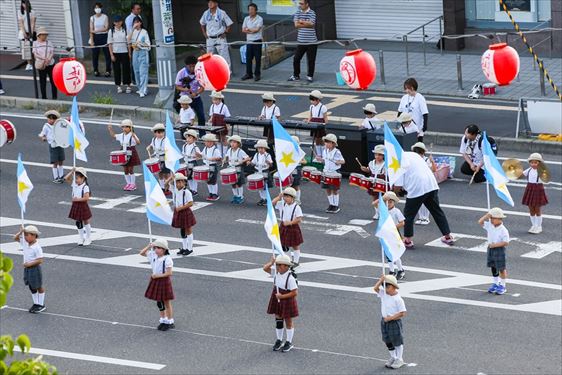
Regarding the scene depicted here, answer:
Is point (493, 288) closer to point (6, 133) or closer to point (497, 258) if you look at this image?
point (497, 258)

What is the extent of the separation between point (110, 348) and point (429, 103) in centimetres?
1386

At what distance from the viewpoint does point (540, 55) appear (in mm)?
32844

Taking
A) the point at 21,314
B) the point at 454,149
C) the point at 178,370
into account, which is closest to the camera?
the point at 178,370

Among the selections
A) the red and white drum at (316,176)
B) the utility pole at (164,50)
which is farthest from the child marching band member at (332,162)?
the utility pole at (164,50)

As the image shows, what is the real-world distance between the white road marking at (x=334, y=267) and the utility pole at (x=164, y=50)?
25.6ft

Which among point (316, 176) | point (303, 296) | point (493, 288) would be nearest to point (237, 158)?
point (316, 176)

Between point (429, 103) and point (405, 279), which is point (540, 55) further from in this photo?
point (405, 279)

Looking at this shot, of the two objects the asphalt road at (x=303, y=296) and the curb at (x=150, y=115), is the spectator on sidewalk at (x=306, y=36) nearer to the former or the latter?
the curb at (x=150, y=115)

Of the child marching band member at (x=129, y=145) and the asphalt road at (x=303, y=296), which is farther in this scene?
the child marching band member at (x=129, y=145)

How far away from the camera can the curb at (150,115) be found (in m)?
26.6

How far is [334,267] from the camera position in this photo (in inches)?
837

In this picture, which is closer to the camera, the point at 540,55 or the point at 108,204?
the point at 108,204

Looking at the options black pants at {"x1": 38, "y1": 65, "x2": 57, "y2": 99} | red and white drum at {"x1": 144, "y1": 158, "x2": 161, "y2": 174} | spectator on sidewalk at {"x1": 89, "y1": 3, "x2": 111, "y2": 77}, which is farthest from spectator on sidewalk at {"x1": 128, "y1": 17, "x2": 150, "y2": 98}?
red and white drum at {"x1": 144, "y1": 158, "x2": 161, "y2": 174}

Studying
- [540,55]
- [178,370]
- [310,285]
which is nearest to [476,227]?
[310,285]
